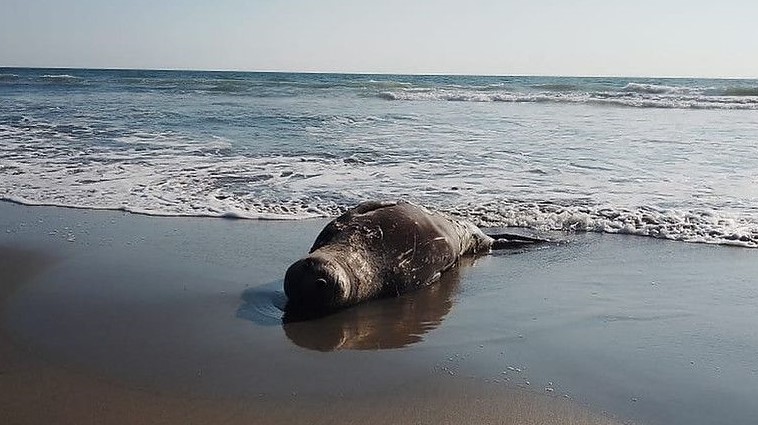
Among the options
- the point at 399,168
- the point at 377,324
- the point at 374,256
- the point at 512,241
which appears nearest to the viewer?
the point at 377,324

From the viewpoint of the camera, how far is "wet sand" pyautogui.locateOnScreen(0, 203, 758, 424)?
352 centimetres

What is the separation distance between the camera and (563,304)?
5082mm

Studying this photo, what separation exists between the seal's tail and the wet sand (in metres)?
0.31

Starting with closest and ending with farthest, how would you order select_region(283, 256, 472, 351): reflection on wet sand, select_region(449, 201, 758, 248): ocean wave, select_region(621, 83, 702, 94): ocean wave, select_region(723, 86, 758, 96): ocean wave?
select_region(283, 256, 472, 351): reflection on wet sand
select_region(449, 201, 758, 248): ocean wave
select_region(723, 86, 758, 96): ocean wave
select_region(621, 83, 702, 94): ocean wave

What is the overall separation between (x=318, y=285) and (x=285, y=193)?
3.95 metres

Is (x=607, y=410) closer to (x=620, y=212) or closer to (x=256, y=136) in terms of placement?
(x=620, y=212)

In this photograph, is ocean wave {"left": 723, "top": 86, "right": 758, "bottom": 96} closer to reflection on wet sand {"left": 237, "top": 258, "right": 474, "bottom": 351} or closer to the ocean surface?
the ocean surface

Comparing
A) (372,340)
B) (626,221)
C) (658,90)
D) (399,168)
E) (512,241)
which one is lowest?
(372,340)

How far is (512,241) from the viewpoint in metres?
6.85

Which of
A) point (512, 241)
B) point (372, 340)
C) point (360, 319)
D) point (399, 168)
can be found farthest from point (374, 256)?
point (399, 168)

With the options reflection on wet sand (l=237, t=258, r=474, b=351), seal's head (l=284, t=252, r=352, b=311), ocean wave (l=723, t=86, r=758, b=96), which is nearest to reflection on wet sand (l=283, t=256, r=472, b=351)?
reflection on wet sand (l=237, t=258, r=474, b=351)

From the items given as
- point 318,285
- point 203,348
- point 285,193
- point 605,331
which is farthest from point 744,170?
point 203,348

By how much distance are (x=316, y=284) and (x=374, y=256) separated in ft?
2.29

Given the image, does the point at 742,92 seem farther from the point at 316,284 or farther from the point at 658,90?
the point at 316,284
